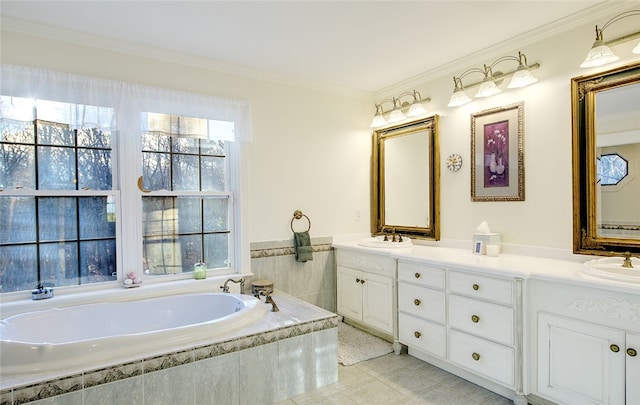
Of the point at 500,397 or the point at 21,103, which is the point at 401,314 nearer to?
the point at 500,397

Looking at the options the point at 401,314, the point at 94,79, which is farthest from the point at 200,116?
the point at 401,314

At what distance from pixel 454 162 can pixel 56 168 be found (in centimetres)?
313

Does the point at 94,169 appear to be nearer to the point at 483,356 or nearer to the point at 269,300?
the point at 269,300

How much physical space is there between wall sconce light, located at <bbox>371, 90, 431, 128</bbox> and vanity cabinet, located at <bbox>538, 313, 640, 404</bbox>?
2.04 meters

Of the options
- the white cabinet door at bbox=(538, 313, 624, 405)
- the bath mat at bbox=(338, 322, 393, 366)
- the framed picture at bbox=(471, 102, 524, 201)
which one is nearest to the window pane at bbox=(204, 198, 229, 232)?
the bath mat at bbox=(338, 322, 393, 366)

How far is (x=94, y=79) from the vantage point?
248cm

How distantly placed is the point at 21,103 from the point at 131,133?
646 millimetres

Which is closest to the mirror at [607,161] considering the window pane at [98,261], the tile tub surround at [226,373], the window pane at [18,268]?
the tile tub surround at [226,373]

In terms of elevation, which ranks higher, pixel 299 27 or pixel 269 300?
pixel 299 27

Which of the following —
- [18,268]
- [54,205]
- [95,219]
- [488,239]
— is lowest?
[18,268]

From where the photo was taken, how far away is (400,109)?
350cm

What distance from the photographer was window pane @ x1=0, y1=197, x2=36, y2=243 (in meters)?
2.33

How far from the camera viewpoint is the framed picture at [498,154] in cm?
266

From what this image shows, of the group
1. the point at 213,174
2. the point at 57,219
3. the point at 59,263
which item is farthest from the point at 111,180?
the point at 213,174
